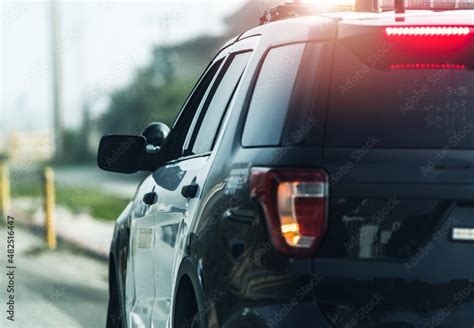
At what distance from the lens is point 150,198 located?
5.77 m

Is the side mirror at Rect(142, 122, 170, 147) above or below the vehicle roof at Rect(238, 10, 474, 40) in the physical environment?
below

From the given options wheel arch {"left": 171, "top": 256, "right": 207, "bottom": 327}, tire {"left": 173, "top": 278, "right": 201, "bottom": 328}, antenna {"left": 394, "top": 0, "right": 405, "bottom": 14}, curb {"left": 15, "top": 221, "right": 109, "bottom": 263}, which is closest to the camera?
wheel arch {"left": 171, "top": 256, "right": 207, "bottom": 327}

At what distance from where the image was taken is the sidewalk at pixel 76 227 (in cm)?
1698

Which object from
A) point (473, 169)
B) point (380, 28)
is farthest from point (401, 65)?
point (473, 169)

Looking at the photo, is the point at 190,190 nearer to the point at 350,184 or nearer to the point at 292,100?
the point at 292,100

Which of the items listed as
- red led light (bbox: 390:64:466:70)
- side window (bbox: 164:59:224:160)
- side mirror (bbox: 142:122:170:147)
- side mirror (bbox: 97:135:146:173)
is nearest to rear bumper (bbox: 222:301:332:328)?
red led light (bbox: 390:64:466:70)

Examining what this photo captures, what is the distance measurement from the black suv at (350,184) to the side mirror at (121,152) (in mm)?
1539

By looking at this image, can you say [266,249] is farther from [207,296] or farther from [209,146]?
[209,146]

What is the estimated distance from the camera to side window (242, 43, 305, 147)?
401 centimetres

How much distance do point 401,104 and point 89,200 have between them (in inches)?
1025

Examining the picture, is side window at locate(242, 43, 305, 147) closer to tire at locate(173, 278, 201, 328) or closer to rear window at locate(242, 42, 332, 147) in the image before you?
rear window at locate(242, 42, 332, 147)

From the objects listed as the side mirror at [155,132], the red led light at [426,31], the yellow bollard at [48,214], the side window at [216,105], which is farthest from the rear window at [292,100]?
the yellow bollard at [48,214]

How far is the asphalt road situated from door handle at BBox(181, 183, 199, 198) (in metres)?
5.01

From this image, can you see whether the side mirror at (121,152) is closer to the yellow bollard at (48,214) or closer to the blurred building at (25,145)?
the yellow bollard at (48,214)
